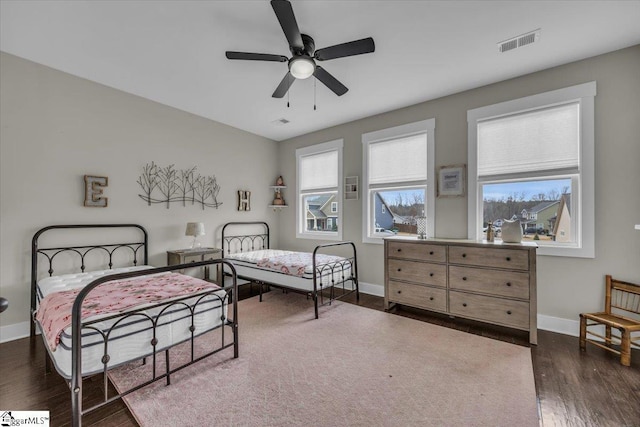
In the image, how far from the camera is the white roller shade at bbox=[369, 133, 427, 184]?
4.08 m

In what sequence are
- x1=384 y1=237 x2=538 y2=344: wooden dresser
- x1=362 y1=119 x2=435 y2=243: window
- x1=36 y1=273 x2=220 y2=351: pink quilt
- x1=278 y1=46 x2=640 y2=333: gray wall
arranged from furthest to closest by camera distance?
x1=362 y1=119 x2=435 y2=243: window → x1=384 y1=237 x2=538 y2=344: wooden dresser → x1=278 y1=46 x2=640 y2=333: gray wall → x1=36 y1=273 x2=220 y2=351: pink quilt

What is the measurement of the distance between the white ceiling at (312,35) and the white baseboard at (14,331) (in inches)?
115

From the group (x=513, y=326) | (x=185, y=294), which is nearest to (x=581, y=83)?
(x=513, y=326)

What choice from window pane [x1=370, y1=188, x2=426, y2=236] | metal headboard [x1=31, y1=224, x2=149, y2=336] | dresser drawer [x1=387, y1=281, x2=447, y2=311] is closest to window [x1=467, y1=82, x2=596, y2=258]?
window pane [x1=370, y1=188, x2=426, y2=236]

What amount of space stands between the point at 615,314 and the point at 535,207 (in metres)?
1.28

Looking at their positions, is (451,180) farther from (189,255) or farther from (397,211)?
(189,255)

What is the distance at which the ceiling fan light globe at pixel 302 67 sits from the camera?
2.28 m

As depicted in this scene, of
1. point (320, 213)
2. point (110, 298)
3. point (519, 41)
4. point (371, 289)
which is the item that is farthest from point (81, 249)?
point (519, 41)

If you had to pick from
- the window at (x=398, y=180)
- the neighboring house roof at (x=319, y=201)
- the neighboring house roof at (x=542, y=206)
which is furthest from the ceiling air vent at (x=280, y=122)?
the neighboring house roof at (x=542, y=206)

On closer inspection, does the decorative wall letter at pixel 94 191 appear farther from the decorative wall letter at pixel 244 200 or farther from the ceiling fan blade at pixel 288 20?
the ceiling fan blade at pixel 288 20

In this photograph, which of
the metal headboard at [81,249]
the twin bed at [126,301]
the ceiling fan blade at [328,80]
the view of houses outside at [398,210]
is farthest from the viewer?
the view of houses outside at [398,210]

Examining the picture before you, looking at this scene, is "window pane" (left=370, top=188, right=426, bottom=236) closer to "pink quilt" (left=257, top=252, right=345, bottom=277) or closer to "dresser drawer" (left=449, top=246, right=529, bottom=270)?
"dresser drawer" (left=449, top=246, right=529, bottom=270)

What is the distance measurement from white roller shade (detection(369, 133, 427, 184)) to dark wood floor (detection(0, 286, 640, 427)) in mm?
2478

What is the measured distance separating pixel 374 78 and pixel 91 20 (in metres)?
2.85
